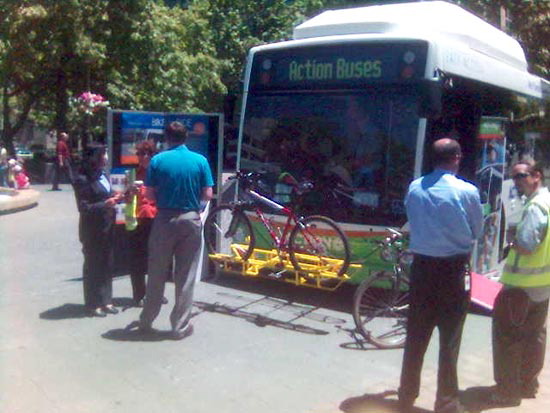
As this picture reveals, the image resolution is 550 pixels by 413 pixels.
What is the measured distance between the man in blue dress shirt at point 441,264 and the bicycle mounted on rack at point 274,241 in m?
2.76

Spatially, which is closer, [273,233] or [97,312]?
[97,312]

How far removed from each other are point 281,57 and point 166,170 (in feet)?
8.26

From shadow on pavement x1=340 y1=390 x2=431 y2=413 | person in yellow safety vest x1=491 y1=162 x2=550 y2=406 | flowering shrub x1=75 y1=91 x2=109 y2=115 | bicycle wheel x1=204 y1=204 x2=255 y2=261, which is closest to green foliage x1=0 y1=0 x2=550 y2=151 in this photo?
flowering shrub x1=75 y1=91 x2=109 y2=115

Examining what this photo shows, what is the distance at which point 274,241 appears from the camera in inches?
347

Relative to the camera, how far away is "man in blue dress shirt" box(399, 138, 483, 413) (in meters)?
5.18

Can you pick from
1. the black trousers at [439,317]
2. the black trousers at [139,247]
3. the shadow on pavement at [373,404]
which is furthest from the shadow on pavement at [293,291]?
the black trousers at [439,317]

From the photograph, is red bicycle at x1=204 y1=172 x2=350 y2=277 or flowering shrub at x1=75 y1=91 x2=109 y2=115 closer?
red bicycle at x1=204 y1=172 x2=350 y2=277

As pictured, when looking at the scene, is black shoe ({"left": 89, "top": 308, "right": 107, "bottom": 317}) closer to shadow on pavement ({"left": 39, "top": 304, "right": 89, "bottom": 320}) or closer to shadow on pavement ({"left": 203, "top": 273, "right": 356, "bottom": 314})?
shadow on pavement ({"left": 39, "top": 304, "right": 89, "bottom": 320})

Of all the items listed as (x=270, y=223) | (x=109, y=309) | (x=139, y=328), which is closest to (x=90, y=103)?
(x=270, y=223)

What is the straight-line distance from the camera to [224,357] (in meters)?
6.76

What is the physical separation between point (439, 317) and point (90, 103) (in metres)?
22.7

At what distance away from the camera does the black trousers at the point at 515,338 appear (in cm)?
569

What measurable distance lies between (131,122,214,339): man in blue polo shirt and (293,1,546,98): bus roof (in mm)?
2463

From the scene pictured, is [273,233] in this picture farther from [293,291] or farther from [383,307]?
[383,307]
